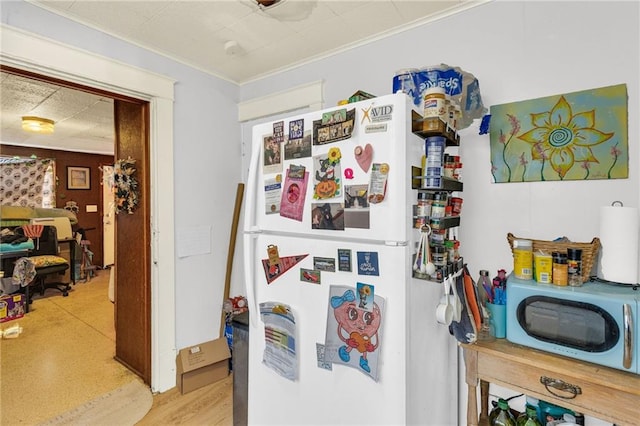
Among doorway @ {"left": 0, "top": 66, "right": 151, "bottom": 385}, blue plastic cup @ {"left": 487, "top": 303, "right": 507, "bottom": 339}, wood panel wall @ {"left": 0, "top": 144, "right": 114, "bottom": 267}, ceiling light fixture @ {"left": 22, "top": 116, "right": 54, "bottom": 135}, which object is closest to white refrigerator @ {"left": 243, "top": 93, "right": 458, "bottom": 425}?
blue plastic cup @ {"left": 487, "top": 303, "right": 507, "bottom": 339}

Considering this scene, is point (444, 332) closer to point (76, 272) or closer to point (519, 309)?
point (519, 309)

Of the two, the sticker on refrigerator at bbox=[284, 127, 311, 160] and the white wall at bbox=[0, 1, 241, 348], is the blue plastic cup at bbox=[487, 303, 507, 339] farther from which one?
the white wall at bbox=[0, 1, 241, 348]

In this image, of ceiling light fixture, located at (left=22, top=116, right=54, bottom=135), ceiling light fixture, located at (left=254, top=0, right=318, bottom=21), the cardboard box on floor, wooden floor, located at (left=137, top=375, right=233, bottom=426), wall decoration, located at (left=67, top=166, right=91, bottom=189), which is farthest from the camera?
wall decoration, located at (left=67, top=166, right=91, bottom=189)

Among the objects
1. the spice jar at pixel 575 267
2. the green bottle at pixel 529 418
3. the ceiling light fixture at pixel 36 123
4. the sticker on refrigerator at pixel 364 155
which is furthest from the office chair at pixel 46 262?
the spice jar at pixel 575 267

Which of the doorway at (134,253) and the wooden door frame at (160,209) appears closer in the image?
the wooden door frame at (160,209)

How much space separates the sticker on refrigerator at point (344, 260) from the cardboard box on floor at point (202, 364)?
175 centimetres

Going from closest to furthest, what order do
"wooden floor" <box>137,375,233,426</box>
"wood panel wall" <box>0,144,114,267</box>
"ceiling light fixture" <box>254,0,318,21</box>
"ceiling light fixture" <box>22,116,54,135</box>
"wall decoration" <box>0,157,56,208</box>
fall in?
"ceiling light fixture" <box>254,0,318,21</box>
"wooden floor" <box>137,375,233,426</box>
"ceiling light fixture" <box>22,116,54,135</box>
"wall decoration" <box>0,157,56,208</box>
"wood panel wall" <box>0,144,114,267</box>

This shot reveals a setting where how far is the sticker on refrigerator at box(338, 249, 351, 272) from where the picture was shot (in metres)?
1.19

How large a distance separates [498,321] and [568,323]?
258 mm

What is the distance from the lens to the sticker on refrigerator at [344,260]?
1190 mm

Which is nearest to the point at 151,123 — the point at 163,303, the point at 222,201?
the point at 222,201

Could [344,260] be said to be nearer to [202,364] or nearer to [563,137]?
[563,137]

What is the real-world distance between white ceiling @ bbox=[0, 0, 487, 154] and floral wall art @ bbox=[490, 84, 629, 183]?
→ 71 cm

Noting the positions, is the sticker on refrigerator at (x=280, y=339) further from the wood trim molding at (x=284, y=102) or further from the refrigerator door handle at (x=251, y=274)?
the wood trim molding at (x=284, y=102)
